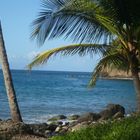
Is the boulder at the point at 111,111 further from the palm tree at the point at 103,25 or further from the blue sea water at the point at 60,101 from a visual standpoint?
the palm tree at the point at 103,25

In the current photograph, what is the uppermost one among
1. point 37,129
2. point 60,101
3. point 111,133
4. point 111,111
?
point 111,133

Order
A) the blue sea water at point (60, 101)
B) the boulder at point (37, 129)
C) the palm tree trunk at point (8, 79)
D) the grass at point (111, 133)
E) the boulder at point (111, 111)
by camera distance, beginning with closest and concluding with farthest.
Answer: the grass at point (111, 133) → the boulder at point (37, 129) → the palm tree trunk at point (8, 79) → the boulder at point (111, 111) → the blue sea water at point (60, 101)

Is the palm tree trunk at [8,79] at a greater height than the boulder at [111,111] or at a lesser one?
greater

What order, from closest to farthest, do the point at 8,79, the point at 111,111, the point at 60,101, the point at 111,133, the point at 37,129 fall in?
1. the point at 111,133
2. the point at 8,79
3. the point at 37,129
4. the point at 111,111
5. the point at 60,101

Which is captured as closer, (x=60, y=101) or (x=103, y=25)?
(x=103, y=25)

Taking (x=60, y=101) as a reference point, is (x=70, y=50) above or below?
above

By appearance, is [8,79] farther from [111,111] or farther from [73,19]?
[111,111]

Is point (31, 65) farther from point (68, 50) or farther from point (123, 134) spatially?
point (123, 134)

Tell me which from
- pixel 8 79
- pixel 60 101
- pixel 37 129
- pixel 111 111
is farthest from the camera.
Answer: pixel 60 101

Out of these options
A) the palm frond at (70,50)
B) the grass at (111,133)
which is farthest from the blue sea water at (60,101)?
the grass at (111,133)

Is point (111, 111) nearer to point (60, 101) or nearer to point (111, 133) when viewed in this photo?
point (111, 133)

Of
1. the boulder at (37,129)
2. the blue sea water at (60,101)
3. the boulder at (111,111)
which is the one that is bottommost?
the blue sea water at (60,101)

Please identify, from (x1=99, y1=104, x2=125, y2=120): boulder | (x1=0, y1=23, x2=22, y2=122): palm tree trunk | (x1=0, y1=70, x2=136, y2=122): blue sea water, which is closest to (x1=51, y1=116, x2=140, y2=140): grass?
(x1=0, y1=23, x2=22, y2=122): palm tree trunk

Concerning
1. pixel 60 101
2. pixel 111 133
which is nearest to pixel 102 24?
pixel 111 133
